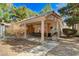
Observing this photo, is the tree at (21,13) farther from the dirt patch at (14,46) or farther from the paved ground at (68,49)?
the paved ground at (68,49)

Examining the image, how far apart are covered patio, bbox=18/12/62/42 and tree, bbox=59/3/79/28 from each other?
4.4 inches

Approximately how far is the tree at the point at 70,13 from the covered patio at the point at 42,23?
112 millimetres

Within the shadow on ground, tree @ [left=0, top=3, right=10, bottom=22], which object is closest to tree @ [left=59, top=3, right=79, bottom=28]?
the shadow on ground

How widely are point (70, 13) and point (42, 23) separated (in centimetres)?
48

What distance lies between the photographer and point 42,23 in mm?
3318

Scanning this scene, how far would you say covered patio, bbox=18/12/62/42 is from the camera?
3314mm

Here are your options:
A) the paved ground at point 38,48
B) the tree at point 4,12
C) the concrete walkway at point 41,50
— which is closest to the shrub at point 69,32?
the paved ground at point 38,48

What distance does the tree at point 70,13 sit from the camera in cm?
332

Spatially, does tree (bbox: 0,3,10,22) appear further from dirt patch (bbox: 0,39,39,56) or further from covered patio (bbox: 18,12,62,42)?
dirt patch (bbox: 0,39,39,56)

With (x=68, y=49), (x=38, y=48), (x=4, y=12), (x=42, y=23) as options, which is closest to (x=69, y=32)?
(x=68, y=49)

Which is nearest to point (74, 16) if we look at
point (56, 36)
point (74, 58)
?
point (56, 36)

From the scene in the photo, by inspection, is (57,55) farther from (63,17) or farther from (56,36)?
(63,17)

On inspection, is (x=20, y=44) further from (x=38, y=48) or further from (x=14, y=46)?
(x=38, y=48)

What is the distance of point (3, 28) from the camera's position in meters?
3.30
